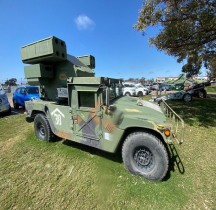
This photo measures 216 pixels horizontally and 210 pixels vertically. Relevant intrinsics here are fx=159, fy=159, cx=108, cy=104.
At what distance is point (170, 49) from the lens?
9484 mm

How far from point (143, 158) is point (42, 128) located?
3444 millimetres

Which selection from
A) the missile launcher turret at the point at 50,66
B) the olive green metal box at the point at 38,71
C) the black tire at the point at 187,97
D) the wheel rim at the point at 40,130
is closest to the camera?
the missile launcher turret at the point at 50,66

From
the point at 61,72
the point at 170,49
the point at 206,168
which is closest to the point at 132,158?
the point at 206,168

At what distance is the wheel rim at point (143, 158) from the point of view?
3320 mm

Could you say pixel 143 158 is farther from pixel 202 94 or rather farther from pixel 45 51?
pixel 202 94

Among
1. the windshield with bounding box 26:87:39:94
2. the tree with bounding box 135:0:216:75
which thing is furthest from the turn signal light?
the windshield with bounding box 26:87:39:94

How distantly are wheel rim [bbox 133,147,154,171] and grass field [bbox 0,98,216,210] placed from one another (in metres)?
0.28

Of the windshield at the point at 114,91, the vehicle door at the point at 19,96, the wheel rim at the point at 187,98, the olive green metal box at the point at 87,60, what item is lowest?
the wheel rim at the point at 187,98

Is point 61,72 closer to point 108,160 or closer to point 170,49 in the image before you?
point 108,160

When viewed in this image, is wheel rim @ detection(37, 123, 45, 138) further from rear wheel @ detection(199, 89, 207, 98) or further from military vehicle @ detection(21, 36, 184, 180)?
rear wheel @ detection(199, 89, 207, 98)

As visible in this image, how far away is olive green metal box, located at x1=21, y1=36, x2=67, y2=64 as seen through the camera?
4137 mm

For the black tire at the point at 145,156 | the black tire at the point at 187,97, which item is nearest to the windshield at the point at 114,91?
the black tire at the point at 145,156

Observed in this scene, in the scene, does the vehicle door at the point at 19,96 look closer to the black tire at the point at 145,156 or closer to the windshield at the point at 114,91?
the windshield at the point at 114,91

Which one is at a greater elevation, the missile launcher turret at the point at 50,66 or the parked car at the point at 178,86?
the missile launcher turret at the point at 50,66
